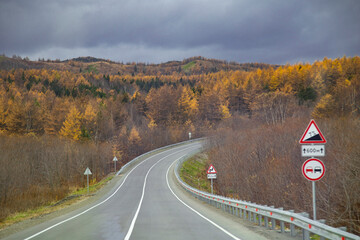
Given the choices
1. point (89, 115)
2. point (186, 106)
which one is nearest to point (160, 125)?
point (186, 106)

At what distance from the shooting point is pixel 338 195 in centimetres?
1562

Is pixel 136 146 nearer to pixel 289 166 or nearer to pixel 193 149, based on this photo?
pixel 193 149

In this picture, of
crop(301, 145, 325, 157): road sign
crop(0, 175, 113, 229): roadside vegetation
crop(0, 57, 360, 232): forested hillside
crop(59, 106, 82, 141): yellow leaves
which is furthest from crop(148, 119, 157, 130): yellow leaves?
crop(301, 145, 325, 157): road sign

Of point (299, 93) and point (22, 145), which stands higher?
point (299, 93)

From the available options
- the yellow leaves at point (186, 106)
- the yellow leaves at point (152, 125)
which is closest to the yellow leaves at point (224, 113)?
the yellow leaves at point (186, 106)

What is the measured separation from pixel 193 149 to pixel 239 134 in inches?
435

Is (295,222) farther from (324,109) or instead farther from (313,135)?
(324,109)

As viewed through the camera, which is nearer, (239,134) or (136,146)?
(239,134)

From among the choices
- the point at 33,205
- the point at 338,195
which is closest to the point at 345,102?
the point at 338,195

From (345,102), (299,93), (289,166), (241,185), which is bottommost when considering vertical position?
(241,185)

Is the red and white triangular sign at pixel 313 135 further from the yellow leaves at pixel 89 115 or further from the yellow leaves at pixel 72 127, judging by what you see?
the yellow leaves at pixel 89 115

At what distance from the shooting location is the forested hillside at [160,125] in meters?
39.5

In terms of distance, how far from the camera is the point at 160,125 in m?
87.8

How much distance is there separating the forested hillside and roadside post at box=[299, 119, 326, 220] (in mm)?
6976
